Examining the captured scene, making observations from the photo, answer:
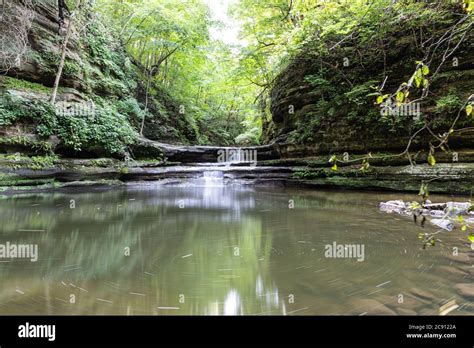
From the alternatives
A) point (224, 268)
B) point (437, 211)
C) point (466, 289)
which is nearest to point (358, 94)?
point (437, 211)

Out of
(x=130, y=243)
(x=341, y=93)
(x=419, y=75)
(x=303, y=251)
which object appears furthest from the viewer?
(x=341, y=93)

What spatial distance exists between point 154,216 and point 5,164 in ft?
20.8

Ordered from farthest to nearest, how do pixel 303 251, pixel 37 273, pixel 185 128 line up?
pixel 185 128 → pixel 303 251 → pixel 37 273

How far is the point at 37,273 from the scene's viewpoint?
2611 mm

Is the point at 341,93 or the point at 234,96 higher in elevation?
the point at 234,96

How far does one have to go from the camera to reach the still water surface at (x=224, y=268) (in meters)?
2.04

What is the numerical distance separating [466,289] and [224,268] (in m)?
2.17

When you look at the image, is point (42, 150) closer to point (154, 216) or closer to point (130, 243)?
point (154, 216)

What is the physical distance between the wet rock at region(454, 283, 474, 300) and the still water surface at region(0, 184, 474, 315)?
0.19ft

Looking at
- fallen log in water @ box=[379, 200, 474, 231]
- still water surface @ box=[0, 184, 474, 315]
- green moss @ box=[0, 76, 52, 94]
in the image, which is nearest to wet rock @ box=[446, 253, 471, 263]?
still water surface @ box=[0, 184, 474, 315]

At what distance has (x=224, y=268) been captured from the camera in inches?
112

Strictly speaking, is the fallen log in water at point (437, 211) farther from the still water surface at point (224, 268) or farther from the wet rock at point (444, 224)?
the still water surface at point (224, 268)
